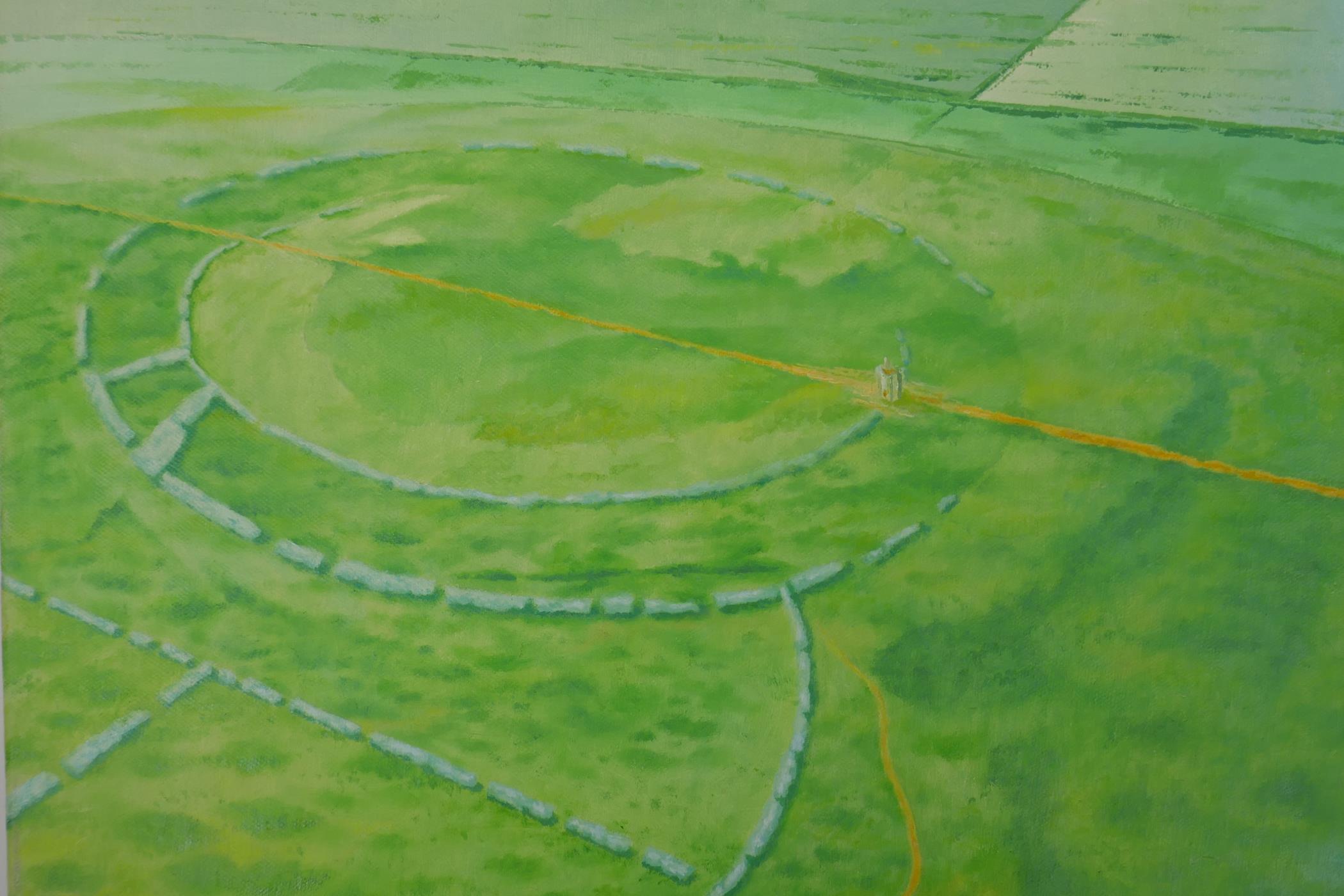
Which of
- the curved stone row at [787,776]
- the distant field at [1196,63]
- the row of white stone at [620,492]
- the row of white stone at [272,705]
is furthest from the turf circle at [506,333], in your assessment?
the distant field at [1196,63]

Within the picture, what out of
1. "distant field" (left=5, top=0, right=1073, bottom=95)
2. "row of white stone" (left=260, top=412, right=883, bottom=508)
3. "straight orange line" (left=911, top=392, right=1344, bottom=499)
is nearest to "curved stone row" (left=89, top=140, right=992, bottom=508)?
"row of white stone" (left=260, top=412, right=883, bottom=508)

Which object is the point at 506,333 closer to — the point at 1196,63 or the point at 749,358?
the point at 749,358

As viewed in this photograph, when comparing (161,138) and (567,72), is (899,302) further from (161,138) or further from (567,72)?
(161,138)

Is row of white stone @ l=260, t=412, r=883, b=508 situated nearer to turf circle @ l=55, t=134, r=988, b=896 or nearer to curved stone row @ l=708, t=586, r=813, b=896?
turf circle @ l=55, t=134, r=988, b=896

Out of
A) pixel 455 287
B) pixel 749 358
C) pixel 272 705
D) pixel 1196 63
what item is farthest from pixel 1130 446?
pixel 272 705

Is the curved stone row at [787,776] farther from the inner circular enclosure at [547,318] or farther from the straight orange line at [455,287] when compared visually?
the straight orange line at [455,287]

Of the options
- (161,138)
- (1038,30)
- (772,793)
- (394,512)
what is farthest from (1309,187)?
(161,138)
